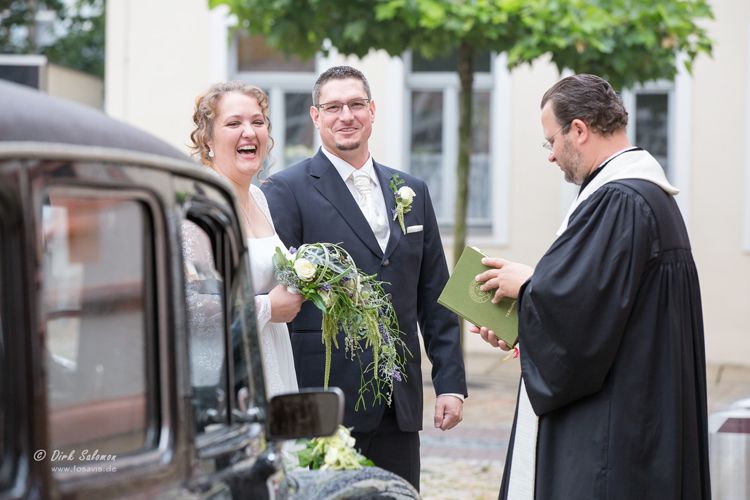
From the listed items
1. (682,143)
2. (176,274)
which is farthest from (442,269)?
(682,143)

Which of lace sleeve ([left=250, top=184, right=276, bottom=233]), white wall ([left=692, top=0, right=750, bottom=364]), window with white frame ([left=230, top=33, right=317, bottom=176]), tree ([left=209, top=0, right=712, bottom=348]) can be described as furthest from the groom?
window with white frame ([left=230, top=33, right=317, bottom=176])

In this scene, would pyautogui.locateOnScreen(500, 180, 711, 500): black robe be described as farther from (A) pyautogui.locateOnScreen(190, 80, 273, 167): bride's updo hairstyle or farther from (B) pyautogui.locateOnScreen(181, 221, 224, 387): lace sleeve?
(B) pyautogui.locateOnScreen(181, 221, 224, 387): lace sleeve

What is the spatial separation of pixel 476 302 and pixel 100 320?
246 centimetres

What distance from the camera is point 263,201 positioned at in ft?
14.8

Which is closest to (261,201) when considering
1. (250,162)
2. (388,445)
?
(250,162)

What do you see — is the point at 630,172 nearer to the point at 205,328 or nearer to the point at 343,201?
the point at 343,201

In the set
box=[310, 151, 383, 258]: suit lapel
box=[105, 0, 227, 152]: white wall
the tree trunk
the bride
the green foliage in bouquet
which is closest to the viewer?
the green foliage in bouquet

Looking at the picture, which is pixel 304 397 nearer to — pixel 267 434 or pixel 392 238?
pixel 267 434

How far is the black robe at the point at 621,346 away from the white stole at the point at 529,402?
0.18 feet

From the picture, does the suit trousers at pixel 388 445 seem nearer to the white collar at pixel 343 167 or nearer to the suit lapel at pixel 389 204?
the suit lapel at pixel 389 204

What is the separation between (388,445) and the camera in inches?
186

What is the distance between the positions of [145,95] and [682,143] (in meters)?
6.60

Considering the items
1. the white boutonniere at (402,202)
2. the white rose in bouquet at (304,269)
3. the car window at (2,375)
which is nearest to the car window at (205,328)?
the car window at (2,375)

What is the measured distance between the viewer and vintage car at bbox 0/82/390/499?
199 centimetres
